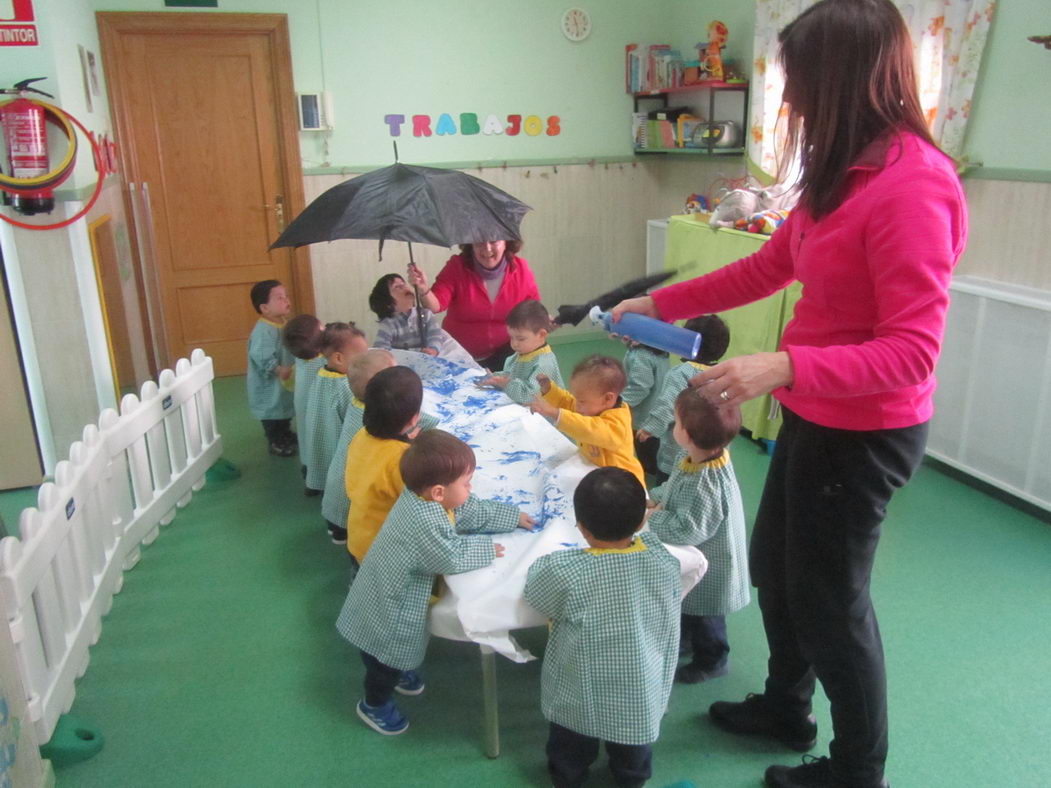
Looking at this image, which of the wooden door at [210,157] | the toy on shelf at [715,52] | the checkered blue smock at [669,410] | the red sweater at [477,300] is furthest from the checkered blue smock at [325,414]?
the toy on shelf at [715,52]

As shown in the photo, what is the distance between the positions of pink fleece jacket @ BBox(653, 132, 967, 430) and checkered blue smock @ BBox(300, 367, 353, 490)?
1.91 metres

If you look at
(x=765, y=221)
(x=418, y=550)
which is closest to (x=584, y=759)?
(x=418, y=550)

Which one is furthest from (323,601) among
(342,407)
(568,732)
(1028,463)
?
(1028,463)

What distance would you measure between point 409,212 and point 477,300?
2.52 ft

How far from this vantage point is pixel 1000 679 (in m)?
2.21

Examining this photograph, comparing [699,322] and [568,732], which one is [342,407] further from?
[568,732]

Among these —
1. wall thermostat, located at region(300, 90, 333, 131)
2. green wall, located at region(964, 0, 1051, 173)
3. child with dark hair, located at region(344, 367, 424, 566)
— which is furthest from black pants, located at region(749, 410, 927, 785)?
wall thermostat, located at region(300, 90, 333, 131)

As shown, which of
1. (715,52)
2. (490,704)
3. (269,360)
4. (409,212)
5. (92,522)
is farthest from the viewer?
(715,52)

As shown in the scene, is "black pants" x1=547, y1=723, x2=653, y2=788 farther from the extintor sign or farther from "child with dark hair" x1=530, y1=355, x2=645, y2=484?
the extintor sign

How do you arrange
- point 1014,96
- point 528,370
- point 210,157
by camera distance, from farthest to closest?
1. point 210,157
2. point 1014,96
3. point 528,370

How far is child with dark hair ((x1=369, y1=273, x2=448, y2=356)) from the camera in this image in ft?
11.1

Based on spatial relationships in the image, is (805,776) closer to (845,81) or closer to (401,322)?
(845,81)

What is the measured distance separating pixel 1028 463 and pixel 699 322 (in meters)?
1.46

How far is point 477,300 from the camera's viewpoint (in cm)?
345
